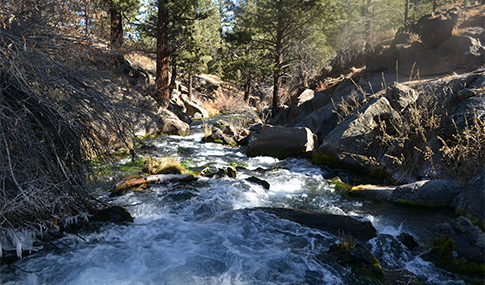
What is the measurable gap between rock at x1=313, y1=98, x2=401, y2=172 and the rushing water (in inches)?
85.5

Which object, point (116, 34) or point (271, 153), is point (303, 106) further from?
point (116, 34)

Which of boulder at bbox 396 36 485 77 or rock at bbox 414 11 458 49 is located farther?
rock at bbox 414 11 458 49

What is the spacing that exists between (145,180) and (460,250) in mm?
5640

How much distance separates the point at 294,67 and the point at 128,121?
1383 centimetres

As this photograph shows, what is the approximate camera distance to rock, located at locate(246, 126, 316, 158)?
32.8 ft

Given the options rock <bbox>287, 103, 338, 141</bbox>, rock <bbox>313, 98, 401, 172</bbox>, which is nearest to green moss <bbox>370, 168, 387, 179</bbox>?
rock <bbox>313, 98, 401, 172</bbox>

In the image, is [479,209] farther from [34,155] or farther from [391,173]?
[34,155]

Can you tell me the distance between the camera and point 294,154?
10039mm

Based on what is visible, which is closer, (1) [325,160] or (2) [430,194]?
(2) [430,194]

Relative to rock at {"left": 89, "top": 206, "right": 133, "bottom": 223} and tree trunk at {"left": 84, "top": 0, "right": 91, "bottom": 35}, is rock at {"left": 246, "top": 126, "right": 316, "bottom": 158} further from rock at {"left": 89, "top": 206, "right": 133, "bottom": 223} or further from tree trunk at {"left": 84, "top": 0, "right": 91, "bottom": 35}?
tree trunk at {"left": 84, "top": 0, "right": 91, "bottom": 35}

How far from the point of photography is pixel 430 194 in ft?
17.4

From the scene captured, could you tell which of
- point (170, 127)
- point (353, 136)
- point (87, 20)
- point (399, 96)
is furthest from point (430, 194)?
point (170, 127)

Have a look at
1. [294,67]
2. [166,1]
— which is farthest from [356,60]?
[166,1]

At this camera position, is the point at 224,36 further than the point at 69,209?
Yes
